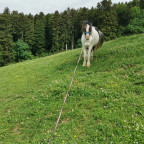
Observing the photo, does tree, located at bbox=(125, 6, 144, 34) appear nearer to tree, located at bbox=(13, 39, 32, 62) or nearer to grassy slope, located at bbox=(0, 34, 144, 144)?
tree, located at bbox=(13, 39, 32, 62)

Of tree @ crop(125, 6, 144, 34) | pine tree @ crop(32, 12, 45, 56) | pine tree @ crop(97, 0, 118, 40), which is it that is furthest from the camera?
pine tree @ crop(32, 12, 45, 56)

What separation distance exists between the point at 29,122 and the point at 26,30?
5673cm

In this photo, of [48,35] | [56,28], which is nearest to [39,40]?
[48,35]

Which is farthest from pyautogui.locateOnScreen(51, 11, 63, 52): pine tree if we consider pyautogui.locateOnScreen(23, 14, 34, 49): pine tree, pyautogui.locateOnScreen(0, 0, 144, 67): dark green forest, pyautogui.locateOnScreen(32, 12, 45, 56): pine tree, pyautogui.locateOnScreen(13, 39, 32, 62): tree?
pyautogui.locateOnScreen(13, 39, 32, 62): tree

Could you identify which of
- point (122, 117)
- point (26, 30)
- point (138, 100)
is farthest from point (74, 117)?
point (26, 30)

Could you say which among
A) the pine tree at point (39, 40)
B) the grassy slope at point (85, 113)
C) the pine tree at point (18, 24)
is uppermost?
the pine tree at point (18, 24)

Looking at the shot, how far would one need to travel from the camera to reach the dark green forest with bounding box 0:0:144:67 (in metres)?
46.1

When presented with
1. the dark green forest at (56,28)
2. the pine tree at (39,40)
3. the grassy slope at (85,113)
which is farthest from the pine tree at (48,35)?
the grassy slope at (85,113)

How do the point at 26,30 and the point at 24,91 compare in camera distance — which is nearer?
the point at 24,91

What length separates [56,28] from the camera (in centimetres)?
5653

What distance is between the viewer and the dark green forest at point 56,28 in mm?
46062

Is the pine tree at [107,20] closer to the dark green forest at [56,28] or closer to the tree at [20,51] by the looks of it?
the dark green forest at [56,28]

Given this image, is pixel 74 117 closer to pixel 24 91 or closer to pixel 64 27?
pixel 24 91

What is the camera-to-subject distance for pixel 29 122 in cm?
532
